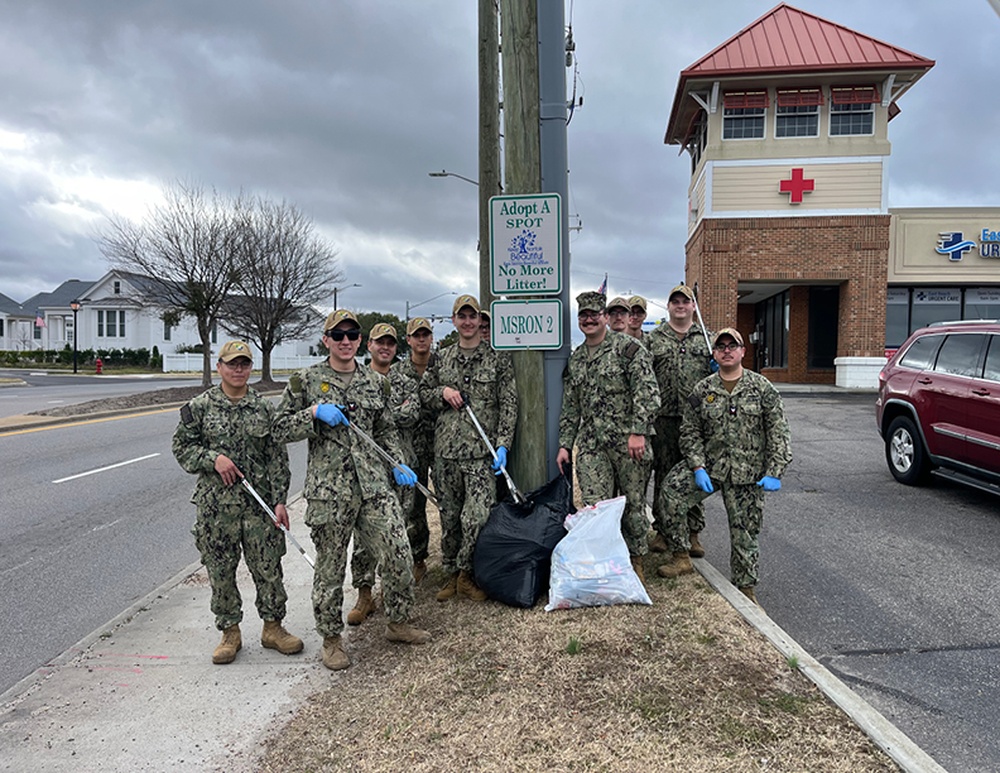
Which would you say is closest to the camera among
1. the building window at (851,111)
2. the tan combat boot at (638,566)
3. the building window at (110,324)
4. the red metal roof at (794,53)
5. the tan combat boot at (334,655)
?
the tan combat boot at (334,655)

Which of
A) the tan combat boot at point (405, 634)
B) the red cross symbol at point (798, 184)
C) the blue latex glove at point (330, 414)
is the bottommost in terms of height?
the tan combat boot at point (405, 634)

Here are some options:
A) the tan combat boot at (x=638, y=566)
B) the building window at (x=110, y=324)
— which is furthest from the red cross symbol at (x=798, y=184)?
the building window at (x=110, y=324)

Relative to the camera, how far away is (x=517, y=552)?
3.98m

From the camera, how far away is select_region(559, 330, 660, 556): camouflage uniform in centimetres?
432

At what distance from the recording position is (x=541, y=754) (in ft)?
8.75

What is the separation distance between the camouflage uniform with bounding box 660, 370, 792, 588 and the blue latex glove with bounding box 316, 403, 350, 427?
7.63ft

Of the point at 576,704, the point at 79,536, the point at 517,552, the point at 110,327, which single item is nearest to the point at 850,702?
the point at 576,704

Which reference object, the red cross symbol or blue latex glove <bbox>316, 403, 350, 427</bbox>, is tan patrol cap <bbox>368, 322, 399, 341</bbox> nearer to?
blue latex glove <bbox>316, 403, 350, 427</bbox>

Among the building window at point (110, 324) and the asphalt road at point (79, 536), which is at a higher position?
the building window at point (110, 324)

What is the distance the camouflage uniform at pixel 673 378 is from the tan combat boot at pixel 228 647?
2896mm

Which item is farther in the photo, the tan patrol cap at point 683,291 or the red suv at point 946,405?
the red suv at point 946,405

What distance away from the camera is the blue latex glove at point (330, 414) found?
3.47 metres

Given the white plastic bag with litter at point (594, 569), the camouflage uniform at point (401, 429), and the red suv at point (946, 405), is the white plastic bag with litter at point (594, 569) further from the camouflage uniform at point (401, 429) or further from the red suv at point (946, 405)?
the red suv at point (946, 405)

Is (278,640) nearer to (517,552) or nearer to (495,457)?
(517,552)
